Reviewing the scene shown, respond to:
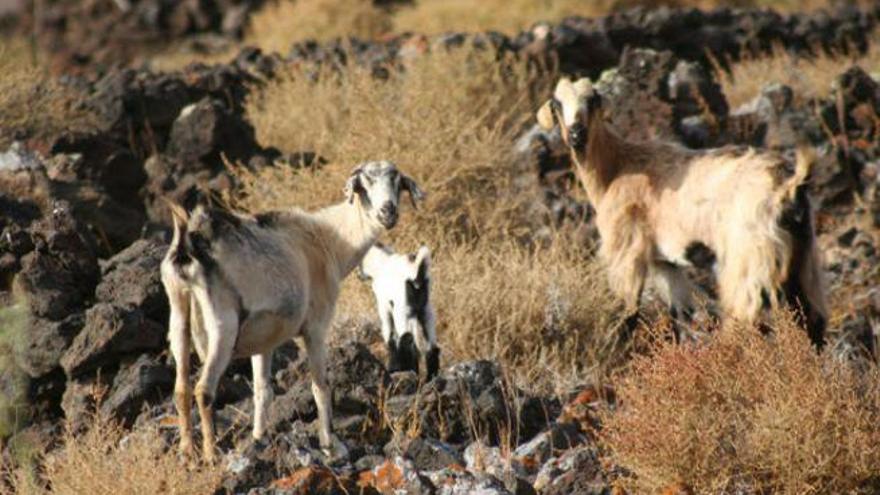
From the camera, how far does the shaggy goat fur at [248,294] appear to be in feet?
31.6

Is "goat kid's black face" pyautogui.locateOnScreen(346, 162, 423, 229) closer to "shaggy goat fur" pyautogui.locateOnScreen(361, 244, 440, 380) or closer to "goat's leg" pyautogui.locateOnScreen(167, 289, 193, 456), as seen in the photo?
"shaggy goat fur" pyautogui.locateOnScreen(361, 244, 440, 380)

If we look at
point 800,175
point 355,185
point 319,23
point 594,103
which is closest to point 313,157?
point 594,103

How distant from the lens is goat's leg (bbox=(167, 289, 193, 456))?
9.71m

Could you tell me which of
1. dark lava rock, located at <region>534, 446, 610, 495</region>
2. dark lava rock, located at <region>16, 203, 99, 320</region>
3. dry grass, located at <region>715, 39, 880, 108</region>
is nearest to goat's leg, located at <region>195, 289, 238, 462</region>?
dark lava rock, located at <region>534, 446, 610, 495</region>

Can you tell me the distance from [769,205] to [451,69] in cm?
628

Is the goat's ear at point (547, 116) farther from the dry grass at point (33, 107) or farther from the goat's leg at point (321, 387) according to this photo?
the dry grass at point (33, 107)

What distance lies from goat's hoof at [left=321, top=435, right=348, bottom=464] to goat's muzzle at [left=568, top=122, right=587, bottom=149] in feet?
12.8

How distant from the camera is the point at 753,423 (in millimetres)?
9531

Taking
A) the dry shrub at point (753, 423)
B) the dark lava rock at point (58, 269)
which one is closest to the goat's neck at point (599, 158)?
the dark lava rock at point (58, 269)

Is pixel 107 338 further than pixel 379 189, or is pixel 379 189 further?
pixel 107 338

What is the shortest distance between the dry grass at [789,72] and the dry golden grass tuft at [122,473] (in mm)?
9772

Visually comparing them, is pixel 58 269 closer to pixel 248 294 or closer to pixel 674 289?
pixel 248 294

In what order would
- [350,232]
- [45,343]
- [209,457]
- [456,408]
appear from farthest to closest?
[45,343] < [350,232] < [456,408] < [209,457]

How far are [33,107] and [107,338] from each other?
6.02 meters
